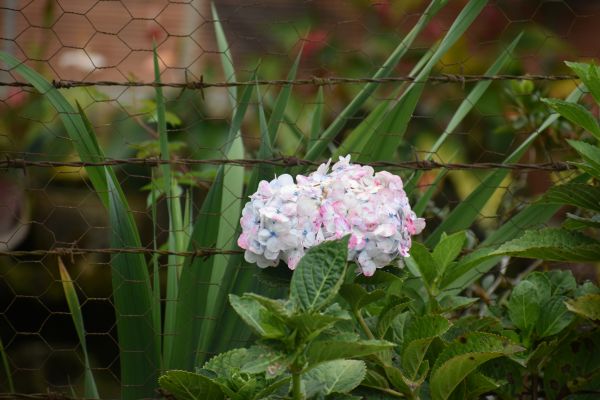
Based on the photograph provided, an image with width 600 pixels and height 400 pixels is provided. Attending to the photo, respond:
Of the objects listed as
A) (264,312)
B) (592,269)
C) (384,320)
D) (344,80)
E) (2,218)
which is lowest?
(2,218)

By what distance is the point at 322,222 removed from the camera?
1.54m

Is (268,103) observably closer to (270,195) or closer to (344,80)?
(344,80)

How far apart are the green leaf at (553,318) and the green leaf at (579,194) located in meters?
0.19

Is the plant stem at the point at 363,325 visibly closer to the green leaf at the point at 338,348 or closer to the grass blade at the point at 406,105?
the green leaf at the point at 338,348

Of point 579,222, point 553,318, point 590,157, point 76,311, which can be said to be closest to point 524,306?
point 553,318

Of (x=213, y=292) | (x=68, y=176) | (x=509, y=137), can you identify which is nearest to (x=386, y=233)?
(x=213, y=292)

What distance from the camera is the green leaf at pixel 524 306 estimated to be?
1780 mm

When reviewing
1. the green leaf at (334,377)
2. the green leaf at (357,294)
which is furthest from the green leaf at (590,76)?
the green leaf at (334,377)

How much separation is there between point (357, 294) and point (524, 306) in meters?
0.40

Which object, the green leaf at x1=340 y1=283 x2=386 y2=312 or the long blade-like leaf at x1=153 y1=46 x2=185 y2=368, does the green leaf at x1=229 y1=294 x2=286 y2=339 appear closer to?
the green leaf at x1=340 y1=283 x2=386 y2=312

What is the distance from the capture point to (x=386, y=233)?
1.52 m

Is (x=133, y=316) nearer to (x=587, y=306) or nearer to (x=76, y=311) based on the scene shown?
(x=76, y=311)

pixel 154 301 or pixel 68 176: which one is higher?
pixel 154 301

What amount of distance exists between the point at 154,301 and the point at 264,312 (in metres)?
0.69
